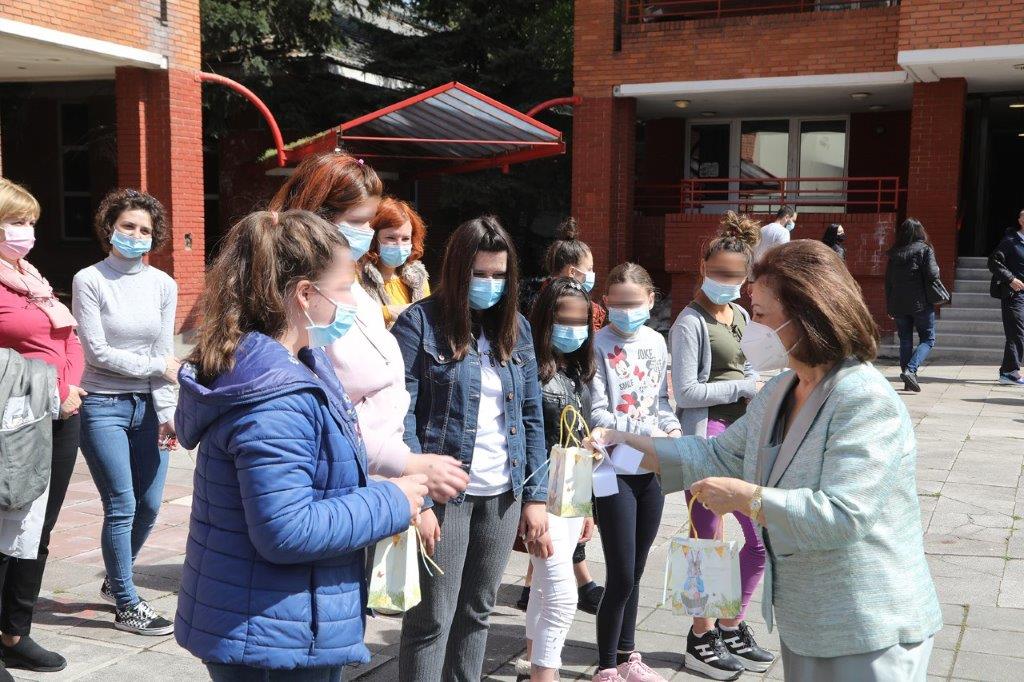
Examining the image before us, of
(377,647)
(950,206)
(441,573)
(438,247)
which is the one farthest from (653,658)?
(438,247)

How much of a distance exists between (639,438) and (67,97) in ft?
73.7

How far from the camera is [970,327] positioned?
615 inches

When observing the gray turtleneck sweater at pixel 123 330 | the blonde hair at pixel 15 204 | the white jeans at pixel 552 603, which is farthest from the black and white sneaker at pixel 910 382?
the blonde hair at pixel 15 204

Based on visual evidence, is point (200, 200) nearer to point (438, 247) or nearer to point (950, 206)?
point (438, 247)

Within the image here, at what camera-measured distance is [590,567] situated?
5875mm

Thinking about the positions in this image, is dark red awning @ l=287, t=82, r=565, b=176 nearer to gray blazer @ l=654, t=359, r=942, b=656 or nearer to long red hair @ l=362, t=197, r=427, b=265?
long red hair @ l=362, t=197, r=427, b=265

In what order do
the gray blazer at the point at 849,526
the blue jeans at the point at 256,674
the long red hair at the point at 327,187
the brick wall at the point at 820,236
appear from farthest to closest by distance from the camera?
the brick wall at the point at 820,236 → the long red hair at the point at 327,187 → the gray blazer at the point at 849,526 → the blue jeans at the point at 256,674

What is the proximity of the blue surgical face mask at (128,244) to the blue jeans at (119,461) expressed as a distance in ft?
2.23

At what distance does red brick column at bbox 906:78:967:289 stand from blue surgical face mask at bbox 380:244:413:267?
14.0 metres

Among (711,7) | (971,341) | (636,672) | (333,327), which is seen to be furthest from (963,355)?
(333,327)

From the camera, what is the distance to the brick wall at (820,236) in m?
16.8

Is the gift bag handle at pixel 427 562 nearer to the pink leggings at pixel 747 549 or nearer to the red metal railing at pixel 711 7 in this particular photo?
the pink leggings at pixel 747 549

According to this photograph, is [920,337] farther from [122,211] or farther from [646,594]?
[122,211]

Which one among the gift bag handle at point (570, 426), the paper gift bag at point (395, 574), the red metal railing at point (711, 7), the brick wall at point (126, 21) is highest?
the red metal railing at point (711, 7)
